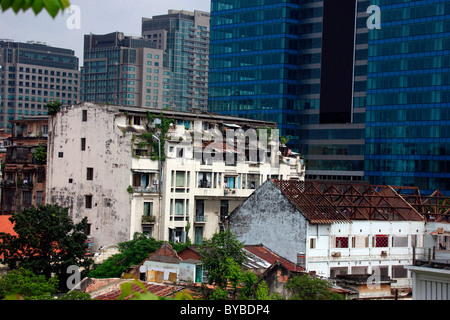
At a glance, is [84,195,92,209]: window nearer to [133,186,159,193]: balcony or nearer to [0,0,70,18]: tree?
[133,186,159,193]: balcony

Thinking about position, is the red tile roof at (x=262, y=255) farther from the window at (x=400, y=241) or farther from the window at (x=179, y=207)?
the window at (x=179, y=207)

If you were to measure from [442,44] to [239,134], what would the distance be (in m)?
37.8

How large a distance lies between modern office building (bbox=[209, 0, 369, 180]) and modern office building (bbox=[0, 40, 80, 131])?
71360 millimetres

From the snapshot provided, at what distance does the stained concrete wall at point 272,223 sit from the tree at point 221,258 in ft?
23.0

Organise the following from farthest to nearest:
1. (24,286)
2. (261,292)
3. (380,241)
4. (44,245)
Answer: (380,241) < (44,245) < (24,286) < (261,292)

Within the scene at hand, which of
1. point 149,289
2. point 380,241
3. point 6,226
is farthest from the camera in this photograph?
point 6,226

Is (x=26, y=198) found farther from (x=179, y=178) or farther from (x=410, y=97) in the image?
(x=410, y=97)

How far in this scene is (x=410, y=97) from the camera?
307 feet

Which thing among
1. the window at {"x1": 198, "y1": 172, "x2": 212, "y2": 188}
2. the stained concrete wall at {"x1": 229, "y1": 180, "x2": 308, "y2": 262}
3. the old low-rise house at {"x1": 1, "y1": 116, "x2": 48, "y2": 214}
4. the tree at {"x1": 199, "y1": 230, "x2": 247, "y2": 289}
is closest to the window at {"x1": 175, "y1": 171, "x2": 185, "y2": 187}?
the window at {"x1": 198, "y1": 172, "x2": 212, "y2": 188}

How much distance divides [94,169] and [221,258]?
29.4m

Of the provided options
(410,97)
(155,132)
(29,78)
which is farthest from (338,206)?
(29,78)

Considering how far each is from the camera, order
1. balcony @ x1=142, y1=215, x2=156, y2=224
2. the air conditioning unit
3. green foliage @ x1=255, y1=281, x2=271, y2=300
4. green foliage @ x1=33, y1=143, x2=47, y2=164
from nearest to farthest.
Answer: green foliage @ x1=255, y1=281, x2=271, y2=300
the air conditioning unit
balcony @ x1=142, y1=215, x2=156, y2=224
green foliage @ x1=33, y1=143, x2=47, y2=164

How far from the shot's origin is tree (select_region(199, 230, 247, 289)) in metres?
32.7

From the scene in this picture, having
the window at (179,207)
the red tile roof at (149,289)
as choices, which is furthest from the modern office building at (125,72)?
the red tile roof at (149,289)
